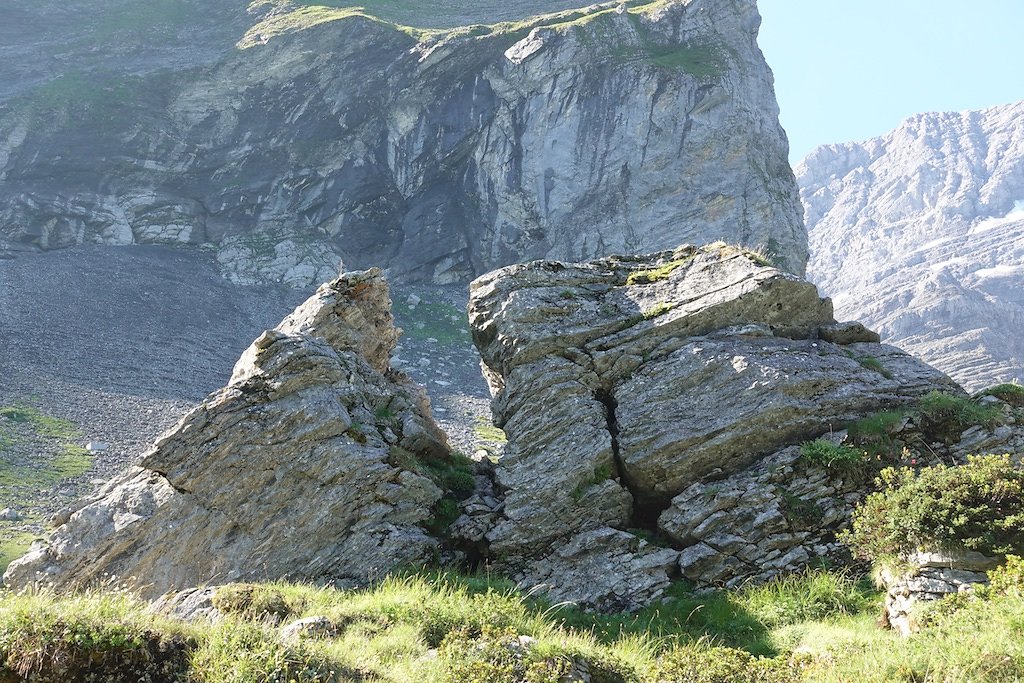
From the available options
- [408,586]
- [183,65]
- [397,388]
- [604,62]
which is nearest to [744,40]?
[604,62]

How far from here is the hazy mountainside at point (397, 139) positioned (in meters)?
78.1

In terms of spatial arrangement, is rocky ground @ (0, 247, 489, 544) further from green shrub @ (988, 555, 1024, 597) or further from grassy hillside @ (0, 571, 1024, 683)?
green shrub @ (988, 555, 1024, 597)

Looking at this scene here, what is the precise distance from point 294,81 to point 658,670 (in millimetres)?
96066

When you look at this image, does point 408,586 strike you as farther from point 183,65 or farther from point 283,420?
point 183,65

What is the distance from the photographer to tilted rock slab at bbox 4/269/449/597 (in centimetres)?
1337

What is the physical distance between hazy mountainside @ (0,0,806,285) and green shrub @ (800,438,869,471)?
62904mm

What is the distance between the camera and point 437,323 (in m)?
75.2

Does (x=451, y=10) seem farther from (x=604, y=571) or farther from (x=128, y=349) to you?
(x=604, y=571)

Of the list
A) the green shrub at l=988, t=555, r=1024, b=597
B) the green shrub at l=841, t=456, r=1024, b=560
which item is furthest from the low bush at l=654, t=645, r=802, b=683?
the green shrub at l=841, t=456, r=1024, b=560

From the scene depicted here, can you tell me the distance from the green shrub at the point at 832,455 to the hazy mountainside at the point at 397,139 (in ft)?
206

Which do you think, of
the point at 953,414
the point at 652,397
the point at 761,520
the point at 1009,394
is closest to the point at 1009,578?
the point at 761,520

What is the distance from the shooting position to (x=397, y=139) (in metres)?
90.5

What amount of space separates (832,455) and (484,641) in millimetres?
7652

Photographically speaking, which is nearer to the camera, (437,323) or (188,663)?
(188,663)
